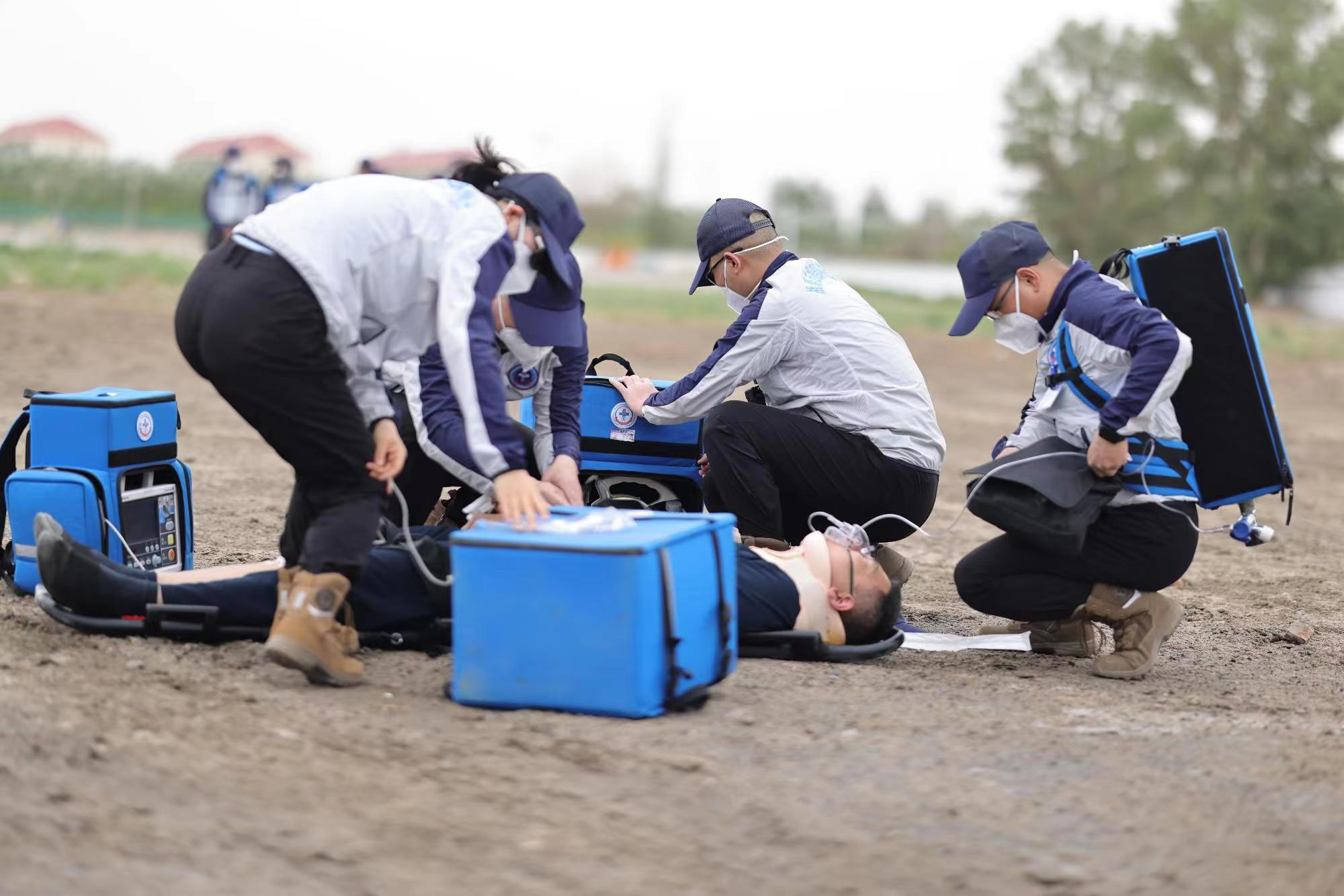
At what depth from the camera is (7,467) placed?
4.98 metres

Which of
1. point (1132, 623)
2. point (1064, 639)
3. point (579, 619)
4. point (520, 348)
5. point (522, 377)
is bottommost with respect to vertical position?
point (1064, 639)

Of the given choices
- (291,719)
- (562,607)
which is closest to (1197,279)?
(562,607)

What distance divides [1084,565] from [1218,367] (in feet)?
2.49

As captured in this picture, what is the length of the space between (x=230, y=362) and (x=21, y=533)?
148cm

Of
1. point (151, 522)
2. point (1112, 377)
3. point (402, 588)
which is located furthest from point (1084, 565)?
point (151, 522)

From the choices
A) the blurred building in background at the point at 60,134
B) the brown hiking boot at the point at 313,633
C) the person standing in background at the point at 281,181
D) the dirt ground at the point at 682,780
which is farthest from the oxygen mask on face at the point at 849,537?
the blurred building in background at the point at 60,134

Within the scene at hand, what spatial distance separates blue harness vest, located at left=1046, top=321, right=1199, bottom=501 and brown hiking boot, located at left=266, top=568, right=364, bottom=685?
2.32 meters

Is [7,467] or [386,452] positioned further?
[7,467]

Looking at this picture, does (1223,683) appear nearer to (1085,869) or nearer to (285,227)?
(1085,869)

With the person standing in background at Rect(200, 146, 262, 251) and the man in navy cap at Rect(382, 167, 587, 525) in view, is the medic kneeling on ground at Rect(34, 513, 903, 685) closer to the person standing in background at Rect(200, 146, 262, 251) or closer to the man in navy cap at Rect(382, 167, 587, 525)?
the man in navy cap at Rect(382, 167, 587, 525)

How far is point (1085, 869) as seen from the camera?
291cm

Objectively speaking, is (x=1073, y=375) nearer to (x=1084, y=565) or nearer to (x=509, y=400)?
(x=1084, y=565)

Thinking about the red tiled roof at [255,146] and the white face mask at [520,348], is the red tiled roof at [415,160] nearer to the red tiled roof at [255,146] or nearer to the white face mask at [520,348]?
the red tiled roof at [255,146]

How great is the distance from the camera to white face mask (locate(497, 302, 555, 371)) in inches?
196
